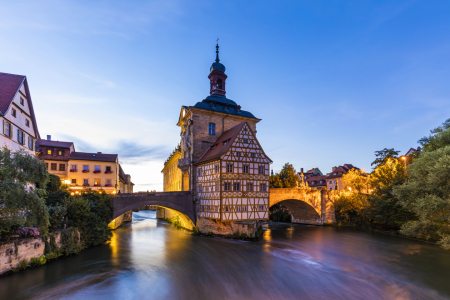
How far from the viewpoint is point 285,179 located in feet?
126

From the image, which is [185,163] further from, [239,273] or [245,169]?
[239,273]

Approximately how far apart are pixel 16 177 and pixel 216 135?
19.7 metres

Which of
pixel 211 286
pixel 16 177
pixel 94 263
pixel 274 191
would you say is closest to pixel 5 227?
pixel 16 177

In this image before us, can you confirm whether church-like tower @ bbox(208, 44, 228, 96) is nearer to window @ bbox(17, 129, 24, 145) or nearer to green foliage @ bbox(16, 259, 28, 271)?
window @ bbox(17, 129, 24, 145)

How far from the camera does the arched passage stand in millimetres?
33916

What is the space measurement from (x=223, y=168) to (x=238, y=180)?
1888 mm

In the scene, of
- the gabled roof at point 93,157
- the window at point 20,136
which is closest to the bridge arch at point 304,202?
the gabled roof at point 93,157

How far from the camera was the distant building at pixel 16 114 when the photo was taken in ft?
53.9

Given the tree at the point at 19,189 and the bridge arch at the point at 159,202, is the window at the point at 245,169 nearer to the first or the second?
the bridge arch at the point at 159,202

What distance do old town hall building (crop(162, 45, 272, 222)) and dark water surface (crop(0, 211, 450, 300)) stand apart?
3.25 metres

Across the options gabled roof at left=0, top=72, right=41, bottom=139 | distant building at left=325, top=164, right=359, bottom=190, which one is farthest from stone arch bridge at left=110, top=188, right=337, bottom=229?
distant building at left=325, top=164, right=359, bottom=190

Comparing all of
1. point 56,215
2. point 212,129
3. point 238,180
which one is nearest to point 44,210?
point 56,215

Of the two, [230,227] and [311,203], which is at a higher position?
[311,203]

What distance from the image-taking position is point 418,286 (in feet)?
40.4
